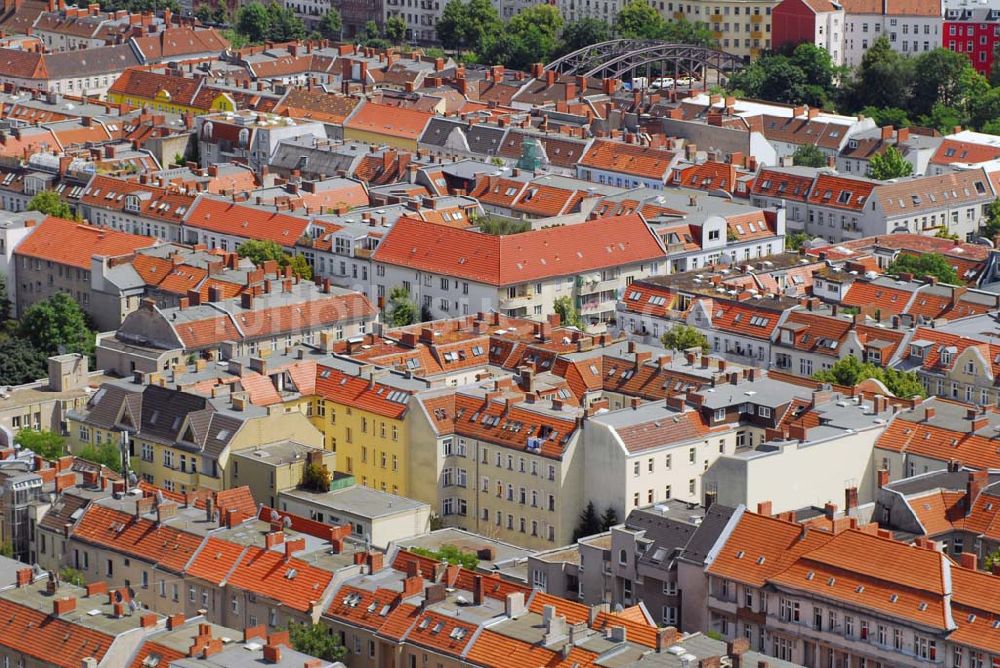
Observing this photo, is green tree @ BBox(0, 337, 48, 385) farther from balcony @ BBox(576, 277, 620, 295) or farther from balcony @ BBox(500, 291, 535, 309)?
balcony @ BBox(576, 277, 620, 295)

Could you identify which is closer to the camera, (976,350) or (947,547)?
(947,547)

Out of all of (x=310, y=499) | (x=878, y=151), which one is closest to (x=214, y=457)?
(x=310, y=499)

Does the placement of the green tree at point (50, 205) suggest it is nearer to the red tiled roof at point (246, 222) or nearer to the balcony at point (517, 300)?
the red tiled roof at point (246, 222)

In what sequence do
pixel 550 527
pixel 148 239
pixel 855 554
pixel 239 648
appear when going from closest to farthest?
1. pixel 239 648
2. pixel 855 554
3. pixel 550 527
4. pixel 148 239

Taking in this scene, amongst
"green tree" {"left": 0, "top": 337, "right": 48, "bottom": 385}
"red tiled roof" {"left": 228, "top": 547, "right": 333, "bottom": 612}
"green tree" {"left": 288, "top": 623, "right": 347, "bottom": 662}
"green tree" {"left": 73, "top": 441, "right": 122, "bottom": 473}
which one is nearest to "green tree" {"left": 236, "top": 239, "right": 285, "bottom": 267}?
"green tree" {"left": 0, "top": 337, "right": 48, "bottom": 385}

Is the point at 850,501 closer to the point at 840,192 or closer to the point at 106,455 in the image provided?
the point at 106,455

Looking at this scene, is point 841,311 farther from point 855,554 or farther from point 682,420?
point 855,554

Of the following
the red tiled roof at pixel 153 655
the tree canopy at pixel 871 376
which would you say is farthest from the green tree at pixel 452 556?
the tree canopy at pixel 871 376
